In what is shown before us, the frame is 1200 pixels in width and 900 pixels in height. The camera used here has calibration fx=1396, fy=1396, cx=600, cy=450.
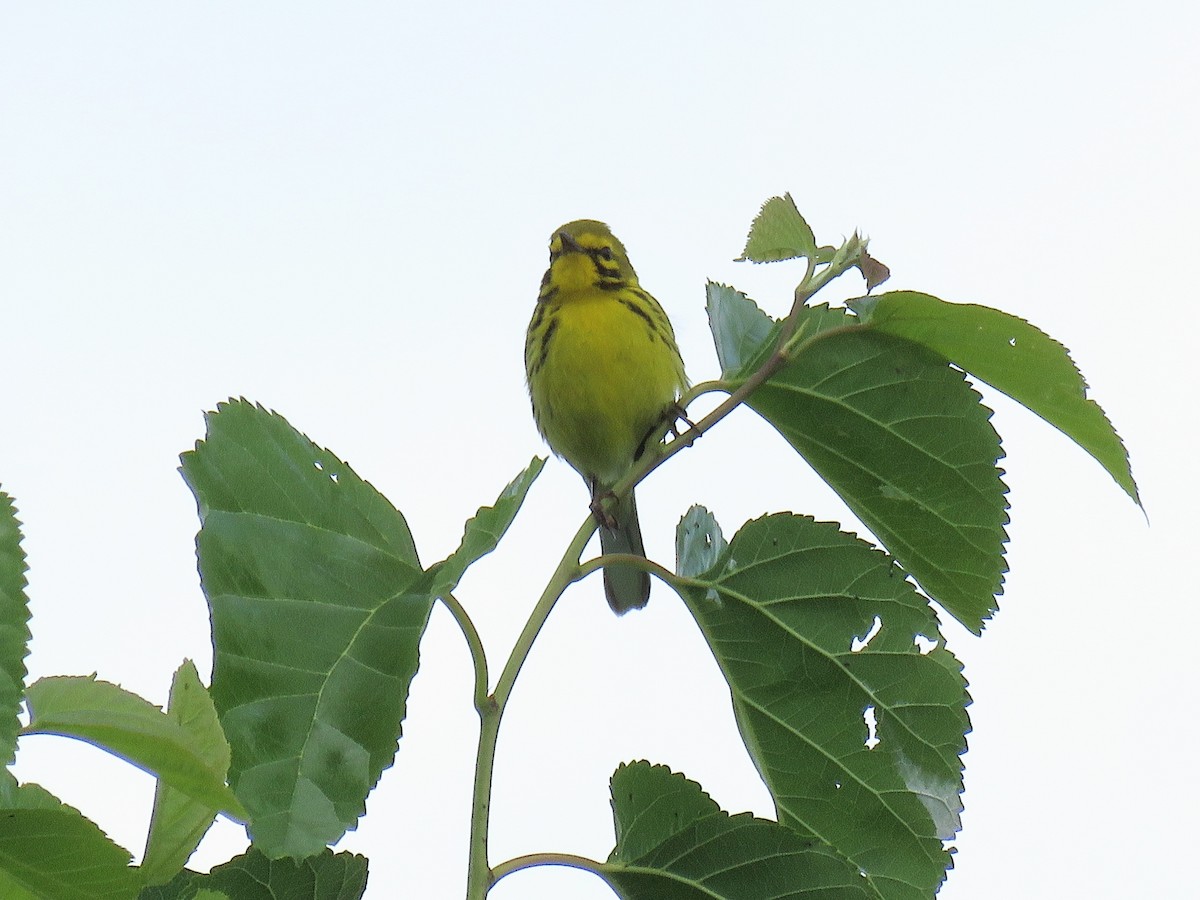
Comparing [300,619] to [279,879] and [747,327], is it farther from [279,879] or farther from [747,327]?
[747,327]

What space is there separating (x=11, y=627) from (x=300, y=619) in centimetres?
46

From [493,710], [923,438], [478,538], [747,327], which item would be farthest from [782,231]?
[493,710]

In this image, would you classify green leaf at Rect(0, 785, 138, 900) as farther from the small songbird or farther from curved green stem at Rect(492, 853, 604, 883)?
the small songbird

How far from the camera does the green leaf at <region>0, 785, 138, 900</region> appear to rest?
1.11 m

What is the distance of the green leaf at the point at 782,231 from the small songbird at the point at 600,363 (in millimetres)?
1733

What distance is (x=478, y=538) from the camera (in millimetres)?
1389

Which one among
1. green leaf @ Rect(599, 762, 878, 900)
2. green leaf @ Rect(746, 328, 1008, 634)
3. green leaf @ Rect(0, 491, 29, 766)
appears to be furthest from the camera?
green leaf @ Rect(746, 328, 1008, 634)

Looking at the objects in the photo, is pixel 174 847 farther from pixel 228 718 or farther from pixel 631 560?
pixel 631 560

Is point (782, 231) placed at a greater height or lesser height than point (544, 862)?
greater

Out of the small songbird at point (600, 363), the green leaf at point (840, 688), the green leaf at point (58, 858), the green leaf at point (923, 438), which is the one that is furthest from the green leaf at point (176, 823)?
the small songbird at point (600, 363)

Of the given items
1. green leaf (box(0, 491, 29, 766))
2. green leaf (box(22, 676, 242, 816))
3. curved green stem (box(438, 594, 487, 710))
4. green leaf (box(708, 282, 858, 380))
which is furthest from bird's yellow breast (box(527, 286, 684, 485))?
green leaf (box(0, 491, 29, 766))

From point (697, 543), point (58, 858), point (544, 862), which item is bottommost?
point (58, 858)

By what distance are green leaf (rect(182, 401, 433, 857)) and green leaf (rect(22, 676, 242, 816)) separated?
0.14 feet

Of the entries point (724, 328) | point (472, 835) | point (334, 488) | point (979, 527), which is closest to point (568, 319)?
point (724, 328)
